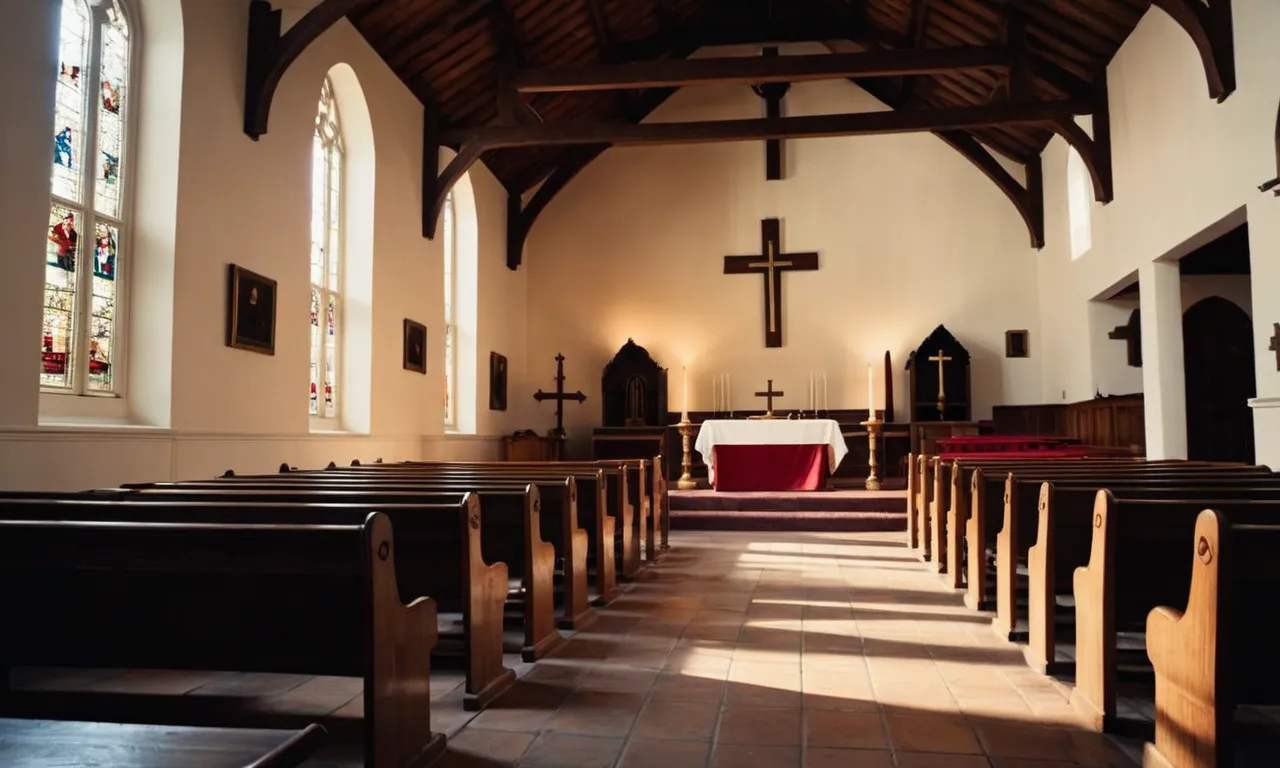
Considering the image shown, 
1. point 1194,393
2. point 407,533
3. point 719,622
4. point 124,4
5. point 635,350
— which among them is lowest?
point 719,622

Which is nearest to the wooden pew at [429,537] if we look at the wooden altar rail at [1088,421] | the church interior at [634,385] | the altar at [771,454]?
the church interior at [634,385]

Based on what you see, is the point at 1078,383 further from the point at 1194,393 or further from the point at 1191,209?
the point at 1191,209

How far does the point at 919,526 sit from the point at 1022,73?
4791mm

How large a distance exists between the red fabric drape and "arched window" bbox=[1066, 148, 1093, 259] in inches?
162

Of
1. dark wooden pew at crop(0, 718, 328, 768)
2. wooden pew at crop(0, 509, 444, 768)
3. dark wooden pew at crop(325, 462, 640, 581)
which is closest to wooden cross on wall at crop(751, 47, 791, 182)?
dark wooden pew at crop(325, 462, 640, 581)

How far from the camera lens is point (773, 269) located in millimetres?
12547

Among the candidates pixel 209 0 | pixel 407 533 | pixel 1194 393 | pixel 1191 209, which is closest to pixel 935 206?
pixel 1194 393

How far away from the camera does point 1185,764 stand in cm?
194

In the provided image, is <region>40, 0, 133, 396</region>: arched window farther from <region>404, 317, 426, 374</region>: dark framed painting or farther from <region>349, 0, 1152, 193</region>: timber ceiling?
<region>404, 317, 426, 374</region>: dark framed painting

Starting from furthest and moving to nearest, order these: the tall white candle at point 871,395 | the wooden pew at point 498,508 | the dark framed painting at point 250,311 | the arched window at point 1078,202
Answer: the arched window at point 1078,202, the tall white candle at point 871,395, the dark framed painting at point 250,311, the wooden pew at point 498,508

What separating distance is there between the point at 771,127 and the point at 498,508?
7.11m

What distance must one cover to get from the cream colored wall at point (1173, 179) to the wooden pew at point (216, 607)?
5.92m

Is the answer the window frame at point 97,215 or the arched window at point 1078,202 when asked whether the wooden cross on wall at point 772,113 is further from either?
the window frame at point 97,215

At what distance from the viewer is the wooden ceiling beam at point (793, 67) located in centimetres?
830
